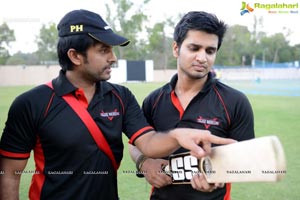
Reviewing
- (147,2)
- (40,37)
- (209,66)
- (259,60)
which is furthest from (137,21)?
(209,66)

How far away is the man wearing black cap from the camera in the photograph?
73.1 inches

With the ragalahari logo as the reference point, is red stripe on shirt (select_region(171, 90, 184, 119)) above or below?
below

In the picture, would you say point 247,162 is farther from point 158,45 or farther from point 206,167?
point 158,45

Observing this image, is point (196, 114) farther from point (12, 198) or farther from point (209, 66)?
point (12, 198)

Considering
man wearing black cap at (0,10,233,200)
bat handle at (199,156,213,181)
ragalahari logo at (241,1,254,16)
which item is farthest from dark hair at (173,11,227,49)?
ragalahari logo at (241,1,254,16)

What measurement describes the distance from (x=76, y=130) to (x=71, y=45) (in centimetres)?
47

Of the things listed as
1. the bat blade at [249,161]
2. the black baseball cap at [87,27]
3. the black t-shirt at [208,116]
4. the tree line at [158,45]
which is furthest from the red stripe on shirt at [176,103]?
the tree line at [158,45]

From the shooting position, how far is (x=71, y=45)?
198cm

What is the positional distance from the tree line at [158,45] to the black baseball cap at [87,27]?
33869mm

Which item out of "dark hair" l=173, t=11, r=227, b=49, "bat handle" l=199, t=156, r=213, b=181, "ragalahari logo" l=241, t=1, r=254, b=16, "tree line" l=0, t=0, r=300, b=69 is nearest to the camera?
"bat handle" l=199, t=156, r=213, b=181

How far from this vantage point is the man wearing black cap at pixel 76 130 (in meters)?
1.86

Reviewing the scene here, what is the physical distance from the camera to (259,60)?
40.6m

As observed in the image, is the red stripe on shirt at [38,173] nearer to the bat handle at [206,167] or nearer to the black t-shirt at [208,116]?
the black t-shirt at [208,116]

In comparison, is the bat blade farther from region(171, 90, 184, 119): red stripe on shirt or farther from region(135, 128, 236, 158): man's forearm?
region(171, 90, 184, 119): red stripe on shirt
